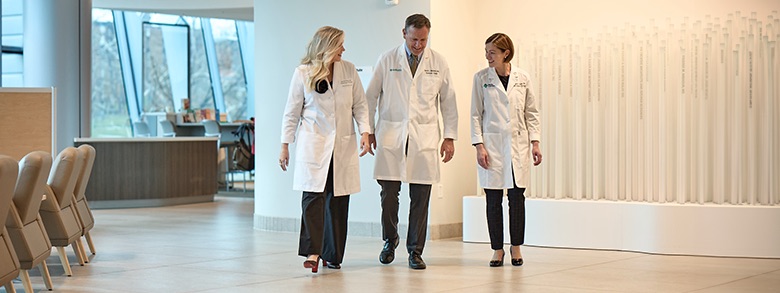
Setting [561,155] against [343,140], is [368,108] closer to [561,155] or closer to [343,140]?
[343,140]

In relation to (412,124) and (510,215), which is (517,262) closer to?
(510,215)

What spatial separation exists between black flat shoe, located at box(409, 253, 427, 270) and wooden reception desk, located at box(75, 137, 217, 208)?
6.64 meters

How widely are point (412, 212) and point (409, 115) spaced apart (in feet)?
1.81

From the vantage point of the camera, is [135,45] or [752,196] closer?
[752,196]

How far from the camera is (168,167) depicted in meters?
12.3

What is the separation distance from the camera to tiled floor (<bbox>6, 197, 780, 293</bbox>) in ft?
16.8

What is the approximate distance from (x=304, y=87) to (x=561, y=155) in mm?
2402

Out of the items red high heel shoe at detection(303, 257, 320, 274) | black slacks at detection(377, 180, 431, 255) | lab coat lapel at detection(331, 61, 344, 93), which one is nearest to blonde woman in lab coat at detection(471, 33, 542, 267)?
black slacks at detection(377, 180, 431, 255)

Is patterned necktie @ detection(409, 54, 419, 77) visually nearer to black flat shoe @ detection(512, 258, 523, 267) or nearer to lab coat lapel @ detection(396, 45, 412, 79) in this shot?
lab coat lapel @ detection(396, 45, 412, 79)

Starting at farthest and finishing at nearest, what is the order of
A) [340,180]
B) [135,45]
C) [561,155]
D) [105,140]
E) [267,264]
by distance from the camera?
[135,45] → [105,140] → [561,155] → [267,264] → [340,180]

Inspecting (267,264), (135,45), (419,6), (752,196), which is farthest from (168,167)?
(135,45)

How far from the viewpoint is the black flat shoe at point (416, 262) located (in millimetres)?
5824

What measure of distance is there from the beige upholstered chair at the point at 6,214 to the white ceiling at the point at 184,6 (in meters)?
11.1

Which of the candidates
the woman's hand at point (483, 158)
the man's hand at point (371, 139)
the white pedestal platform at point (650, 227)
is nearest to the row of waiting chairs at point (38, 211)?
the man's hand at point (371, 139)
